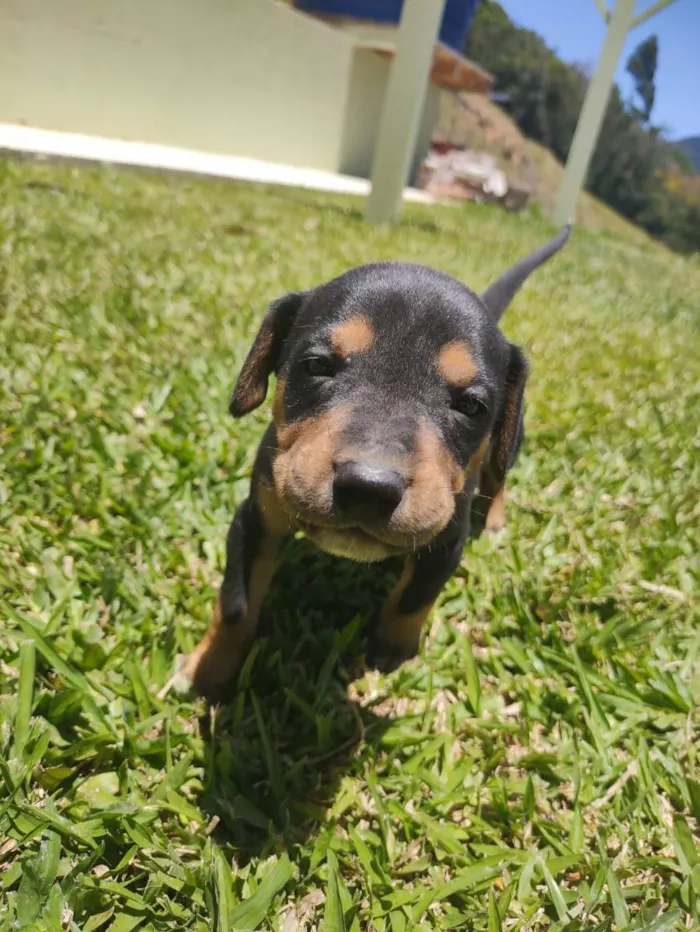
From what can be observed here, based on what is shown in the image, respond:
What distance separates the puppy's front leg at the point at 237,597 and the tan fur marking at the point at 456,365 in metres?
0.64

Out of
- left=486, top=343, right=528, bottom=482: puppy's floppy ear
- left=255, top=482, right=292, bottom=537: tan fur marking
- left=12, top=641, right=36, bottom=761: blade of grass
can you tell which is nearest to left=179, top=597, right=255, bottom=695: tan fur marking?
left=255, top=482, right=292, bottom=537: tan fur marking

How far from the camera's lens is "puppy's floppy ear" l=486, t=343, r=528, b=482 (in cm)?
239

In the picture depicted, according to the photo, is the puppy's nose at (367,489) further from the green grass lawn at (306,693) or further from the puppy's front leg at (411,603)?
the green grass lawn at (306,693)

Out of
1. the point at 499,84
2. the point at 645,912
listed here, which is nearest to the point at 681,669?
the point at 645,912

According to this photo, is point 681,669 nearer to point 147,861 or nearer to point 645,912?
point 645,912

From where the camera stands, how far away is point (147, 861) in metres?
1.65

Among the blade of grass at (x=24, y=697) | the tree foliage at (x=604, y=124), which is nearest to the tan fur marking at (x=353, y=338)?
the blade of grass at (x=24, y=697)

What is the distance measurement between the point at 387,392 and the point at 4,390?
2.13 m

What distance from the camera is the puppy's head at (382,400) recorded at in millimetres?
1637

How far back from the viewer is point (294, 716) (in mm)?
2172

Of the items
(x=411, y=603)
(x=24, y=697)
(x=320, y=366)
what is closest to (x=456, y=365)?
(x=320, y=366)

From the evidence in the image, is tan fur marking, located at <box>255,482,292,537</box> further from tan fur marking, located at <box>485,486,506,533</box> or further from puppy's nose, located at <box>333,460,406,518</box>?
tan fur marking, located at <box>485,486,506,533</box>

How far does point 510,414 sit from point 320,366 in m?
0.77

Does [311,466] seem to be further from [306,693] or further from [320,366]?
[306,693]
